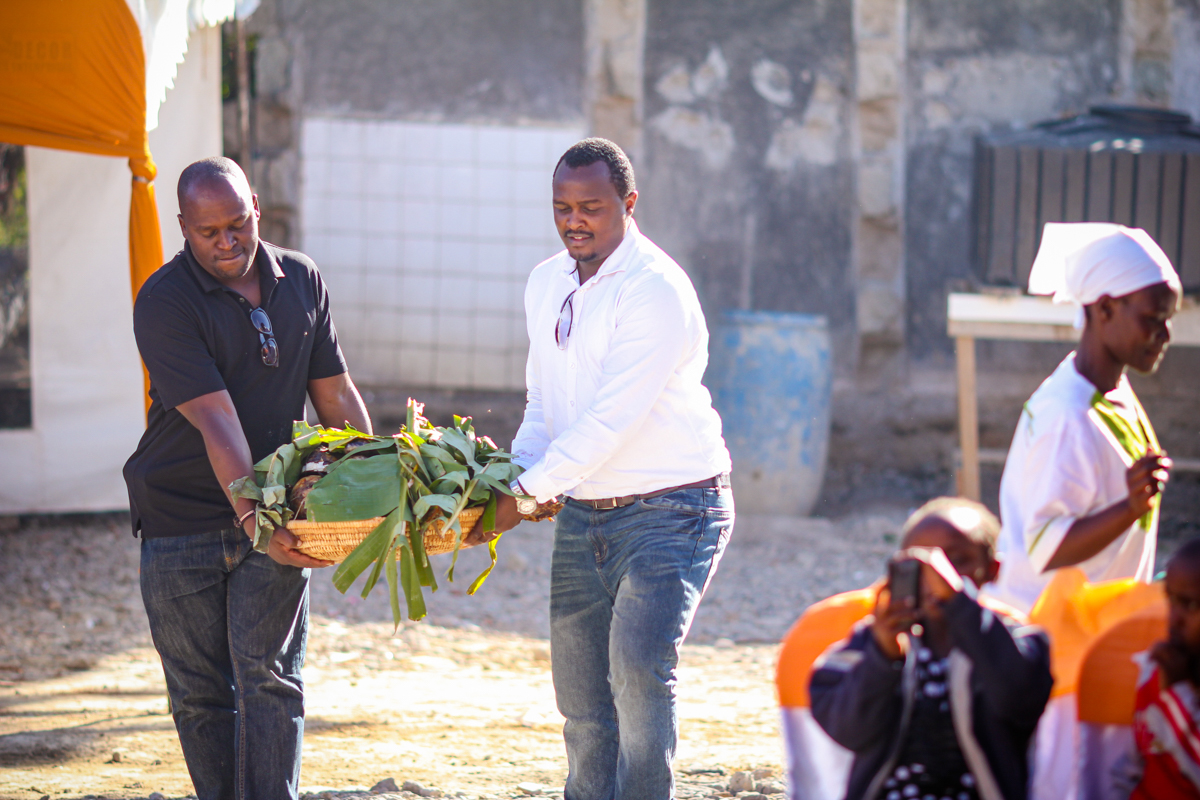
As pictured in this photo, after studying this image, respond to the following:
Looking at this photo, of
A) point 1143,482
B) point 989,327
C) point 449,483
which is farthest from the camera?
point 989,327

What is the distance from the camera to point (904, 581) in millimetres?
2117

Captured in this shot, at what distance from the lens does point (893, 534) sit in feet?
26.2

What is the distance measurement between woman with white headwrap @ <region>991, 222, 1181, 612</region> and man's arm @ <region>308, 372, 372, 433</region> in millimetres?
1868

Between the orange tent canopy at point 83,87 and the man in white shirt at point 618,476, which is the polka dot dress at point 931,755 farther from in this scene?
the orange tent canopy at point 83,87

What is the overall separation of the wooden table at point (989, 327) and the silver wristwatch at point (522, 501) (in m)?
4.93

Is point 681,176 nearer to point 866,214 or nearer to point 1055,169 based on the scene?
point 866,214

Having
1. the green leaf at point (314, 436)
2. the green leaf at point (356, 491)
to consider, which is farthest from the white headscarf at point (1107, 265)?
the green leaf at point (314, 436)

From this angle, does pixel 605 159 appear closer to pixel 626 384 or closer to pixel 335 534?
pixel 626 384

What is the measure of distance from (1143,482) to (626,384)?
1.23 meters

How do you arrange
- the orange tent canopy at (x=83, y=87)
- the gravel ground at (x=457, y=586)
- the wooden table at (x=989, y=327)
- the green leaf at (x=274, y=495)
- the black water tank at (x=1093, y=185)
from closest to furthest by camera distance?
1. the green leaf at (x=274, y=495)
2. the orange tent canopy at (x=83, y=87)
3. the gravel ground at (x=457, y=586)
4. the wooden table at (x=989, y=327)
5. the black water tank at (x=1093, y=185)

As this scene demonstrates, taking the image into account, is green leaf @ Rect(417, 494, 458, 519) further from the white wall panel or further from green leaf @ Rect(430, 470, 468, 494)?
the white wall panel

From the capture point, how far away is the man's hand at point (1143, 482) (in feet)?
8.18

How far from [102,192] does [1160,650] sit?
6.50 metres

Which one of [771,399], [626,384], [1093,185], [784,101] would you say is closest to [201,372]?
[626,384]
